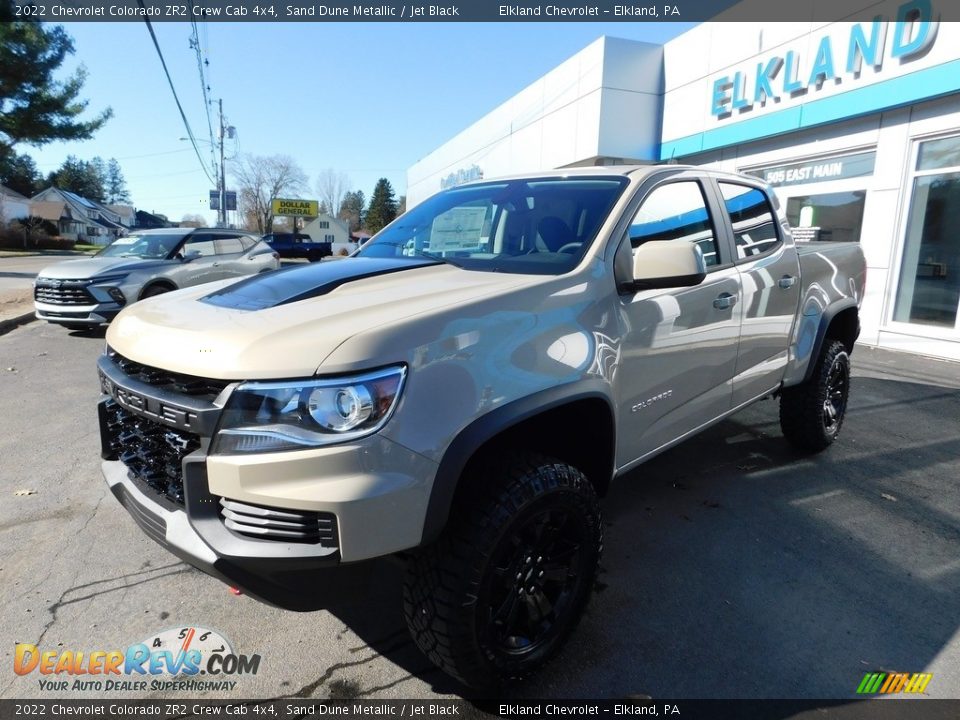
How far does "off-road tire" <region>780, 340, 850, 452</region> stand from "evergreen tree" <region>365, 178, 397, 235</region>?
84.5 m

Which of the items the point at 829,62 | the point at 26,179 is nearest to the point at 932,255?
the point at 829,62

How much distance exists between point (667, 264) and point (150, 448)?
198 cm

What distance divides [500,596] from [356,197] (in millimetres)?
117404

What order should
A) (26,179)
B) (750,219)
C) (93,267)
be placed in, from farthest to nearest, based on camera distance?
(26,179), (93,267), (750,219)

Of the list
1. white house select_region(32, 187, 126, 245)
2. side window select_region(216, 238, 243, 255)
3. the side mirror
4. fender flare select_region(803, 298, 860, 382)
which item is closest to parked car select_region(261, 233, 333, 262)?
Answer: side window select_region(216, 238, 243, 255)

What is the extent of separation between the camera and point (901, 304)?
892 cm

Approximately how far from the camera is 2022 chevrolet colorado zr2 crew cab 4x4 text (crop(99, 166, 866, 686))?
1658 millimetres

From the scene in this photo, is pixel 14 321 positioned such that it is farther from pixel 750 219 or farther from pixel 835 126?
pixel 835 126

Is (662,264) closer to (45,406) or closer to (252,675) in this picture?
(252,675)

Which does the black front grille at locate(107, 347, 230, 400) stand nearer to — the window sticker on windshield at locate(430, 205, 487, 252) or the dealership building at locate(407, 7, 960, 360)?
the window sticker on windshield at locate(430, 205, 487, 252)

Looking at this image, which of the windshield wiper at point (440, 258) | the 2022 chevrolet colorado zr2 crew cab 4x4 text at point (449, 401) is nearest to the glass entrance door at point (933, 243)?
the 2022 chevrolet colorado zr2 crew cab 4x4 text at point (449, 401)

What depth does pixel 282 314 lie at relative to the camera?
76.4 inches

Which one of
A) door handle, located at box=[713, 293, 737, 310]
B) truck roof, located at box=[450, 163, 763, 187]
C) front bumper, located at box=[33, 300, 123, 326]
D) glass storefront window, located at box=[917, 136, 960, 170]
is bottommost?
front bumper, located at box=[33, 300, 123, 326]

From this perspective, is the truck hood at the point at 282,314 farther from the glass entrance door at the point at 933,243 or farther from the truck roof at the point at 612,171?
the glass entrance door at the point at 933,243
